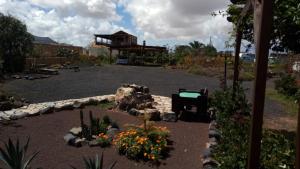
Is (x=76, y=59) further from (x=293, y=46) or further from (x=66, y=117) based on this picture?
Result: (x=293, y=46)

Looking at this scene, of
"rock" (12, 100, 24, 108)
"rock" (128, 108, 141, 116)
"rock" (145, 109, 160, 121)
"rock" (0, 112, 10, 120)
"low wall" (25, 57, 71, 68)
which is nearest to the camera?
"rock" (0, 112, 10, 120)

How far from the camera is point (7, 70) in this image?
69.8ft

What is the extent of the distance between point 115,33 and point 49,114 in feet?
117

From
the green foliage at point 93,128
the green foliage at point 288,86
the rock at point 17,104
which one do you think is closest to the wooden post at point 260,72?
the green foliage at point 93,128

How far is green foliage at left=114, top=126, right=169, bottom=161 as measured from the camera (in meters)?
5.65

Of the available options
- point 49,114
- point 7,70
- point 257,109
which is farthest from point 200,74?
point 257,109

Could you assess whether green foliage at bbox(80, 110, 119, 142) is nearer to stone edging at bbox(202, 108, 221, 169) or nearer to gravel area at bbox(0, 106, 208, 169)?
gravel area at bbox(0, 106, 208, 169)

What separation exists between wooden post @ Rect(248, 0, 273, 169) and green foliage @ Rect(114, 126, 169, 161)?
291 cm

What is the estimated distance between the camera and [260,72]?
2.57 meters

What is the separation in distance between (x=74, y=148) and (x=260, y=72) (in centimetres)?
448

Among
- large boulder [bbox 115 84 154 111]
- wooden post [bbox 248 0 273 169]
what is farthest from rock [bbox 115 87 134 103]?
wooden post [bbox 248 0 273 169]

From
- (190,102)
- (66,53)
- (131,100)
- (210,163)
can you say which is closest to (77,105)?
(131,100)

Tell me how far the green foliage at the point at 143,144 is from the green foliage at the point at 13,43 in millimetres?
17335

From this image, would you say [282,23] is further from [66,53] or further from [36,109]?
[66,53]
